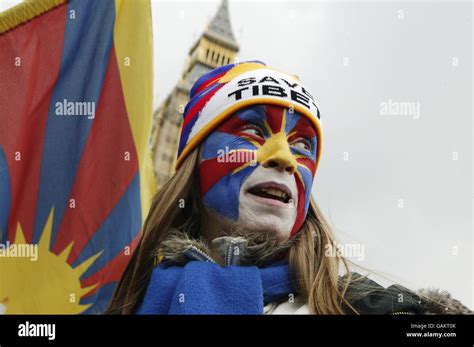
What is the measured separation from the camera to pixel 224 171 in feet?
10.2

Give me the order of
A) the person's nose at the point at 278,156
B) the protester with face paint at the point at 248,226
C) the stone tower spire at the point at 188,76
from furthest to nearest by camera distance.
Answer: the stone tower spire at the point at 188,76, the person's nose at the point at 278,156, the protester with face paint at the point at 248,226

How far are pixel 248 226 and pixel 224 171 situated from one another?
379 mm

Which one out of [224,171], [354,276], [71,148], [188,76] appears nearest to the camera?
[354,276]

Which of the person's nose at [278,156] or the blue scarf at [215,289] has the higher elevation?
the person's nose at [278,156]

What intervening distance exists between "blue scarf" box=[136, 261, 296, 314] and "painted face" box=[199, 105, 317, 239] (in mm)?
328

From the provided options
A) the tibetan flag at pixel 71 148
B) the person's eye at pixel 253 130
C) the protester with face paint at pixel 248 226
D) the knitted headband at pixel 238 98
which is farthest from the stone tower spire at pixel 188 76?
the person's eye at pixel 253 130

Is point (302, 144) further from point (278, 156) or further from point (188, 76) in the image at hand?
point (188, 76)

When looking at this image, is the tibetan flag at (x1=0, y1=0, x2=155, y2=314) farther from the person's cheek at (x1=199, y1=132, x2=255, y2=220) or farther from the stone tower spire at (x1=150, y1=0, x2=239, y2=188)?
the stone tower spire at (x1=150, y1=0, x2=239, y2=188)

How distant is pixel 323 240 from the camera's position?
312cm

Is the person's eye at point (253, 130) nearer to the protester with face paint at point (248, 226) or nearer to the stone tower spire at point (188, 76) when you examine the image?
the protester with face paint at point (248, 226)

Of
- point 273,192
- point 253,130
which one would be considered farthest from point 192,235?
point 253,130

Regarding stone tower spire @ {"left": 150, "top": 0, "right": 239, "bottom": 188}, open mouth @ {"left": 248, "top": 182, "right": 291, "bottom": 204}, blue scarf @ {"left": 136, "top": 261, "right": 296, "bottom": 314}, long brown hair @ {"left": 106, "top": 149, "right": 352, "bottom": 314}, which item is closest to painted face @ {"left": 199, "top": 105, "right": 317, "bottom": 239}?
open mouth @ {"left": 248, "top": 182, "right": 291, "bottom": 204}

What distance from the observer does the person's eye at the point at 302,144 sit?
3.17 meters
